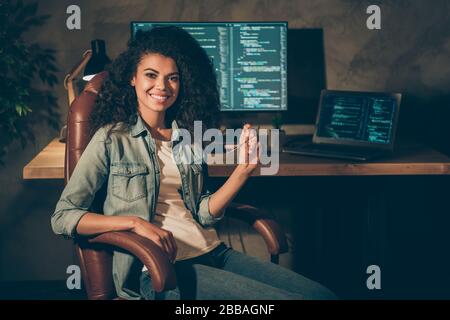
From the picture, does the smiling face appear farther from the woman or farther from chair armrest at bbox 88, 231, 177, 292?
chair armrest at bbox 88, 231, 177, 292

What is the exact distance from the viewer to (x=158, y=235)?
2.01 metres

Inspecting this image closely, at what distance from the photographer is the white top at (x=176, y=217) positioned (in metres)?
2.21

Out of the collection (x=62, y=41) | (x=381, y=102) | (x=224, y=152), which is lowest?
(x=224, y=152)

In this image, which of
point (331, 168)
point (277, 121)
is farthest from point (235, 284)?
point (277, 121)

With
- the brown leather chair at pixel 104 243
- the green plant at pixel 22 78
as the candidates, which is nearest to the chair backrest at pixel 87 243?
the brown leather chair at pixel 104 243

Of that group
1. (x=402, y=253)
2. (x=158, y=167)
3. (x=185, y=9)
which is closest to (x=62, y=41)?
(x=185, y=9)

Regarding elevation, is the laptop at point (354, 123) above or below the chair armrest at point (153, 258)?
above

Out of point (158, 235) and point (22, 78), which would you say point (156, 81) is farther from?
point (22, 78)

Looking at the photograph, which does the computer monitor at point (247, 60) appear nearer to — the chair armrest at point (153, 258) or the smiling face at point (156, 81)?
the smiling face at point (156, 81)

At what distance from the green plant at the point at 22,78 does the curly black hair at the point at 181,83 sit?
967 millimetres

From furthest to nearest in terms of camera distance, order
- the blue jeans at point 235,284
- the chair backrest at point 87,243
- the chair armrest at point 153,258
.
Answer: the chair backrest at point 87,243
the blue jeans at point 235,284
the chair armrest at point 153,258

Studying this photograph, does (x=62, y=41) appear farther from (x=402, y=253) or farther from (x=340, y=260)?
(x=402, y=253)
